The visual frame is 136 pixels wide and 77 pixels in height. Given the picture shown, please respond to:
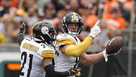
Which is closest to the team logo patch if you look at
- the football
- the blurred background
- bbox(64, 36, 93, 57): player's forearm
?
bbox(64, 36, 93, 57): player's forearm

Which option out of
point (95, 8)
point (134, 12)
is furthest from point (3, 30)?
point (134, 12)

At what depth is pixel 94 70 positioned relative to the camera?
1288 centimetres

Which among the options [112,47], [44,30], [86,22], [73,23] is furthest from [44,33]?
[86,22]

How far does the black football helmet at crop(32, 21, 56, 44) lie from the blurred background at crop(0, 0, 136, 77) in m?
3.52

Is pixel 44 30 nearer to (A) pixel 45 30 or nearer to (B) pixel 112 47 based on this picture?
(A) pixel 45 30

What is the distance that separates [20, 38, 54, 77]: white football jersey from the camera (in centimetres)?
811

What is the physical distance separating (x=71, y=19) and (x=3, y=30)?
5600mm

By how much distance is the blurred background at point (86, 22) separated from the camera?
12.7 meters

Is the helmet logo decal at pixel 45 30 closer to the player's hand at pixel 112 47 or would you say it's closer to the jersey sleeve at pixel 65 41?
the jersey sleeve at pixel 65 41

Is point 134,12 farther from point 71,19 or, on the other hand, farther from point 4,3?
point 71,19

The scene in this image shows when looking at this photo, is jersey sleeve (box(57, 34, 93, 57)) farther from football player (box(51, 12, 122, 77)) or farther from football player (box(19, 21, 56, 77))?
football player (box(19, 21, 56, 77))

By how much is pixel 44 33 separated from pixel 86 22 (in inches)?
210

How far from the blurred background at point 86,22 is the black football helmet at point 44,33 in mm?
3518

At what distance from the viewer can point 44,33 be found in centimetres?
824
